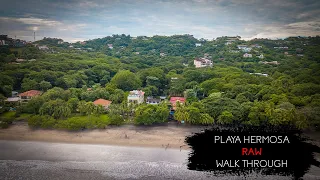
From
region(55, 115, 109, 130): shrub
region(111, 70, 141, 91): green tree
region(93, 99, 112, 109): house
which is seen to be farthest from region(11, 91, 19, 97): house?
region(55, 115, 109, 130): shrub

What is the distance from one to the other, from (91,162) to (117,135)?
351cm

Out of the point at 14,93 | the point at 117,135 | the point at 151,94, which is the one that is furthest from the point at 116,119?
the point at 14,93

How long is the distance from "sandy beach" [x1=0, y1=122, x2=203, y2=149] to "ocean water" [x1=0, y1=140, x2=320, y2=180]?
1.93 feet

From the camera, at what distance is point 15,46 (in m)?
42.8

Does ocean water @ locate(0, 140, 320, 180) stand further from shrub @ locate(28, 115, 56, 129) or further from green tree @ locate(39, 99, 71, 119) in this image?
green tree @ locate(39, 99, 71, 119)

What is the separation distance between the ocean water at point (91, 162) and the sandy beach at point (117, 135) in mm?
589

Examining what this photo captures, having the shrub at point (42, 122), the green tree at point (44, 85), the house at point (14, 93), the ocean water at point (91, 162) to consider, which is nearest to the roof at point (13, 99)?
the house at point (14, 93)

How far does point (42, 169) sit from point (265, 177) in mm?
11325

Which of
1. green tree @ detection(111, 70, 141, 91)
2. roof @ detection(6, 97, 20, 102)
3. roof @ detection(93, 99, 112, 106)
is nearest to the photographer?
roof @ detection(93, 99, 112, 106)

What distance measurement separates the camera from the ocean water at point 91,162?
12531mm

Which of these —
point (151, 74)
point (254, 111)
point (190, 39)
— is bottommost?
point (254, 111)

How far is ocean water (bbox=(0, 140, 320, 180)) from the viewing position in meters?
12.5

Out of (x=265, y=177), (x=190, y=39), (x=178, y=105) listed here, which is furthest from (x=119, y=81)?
(x=190, y=39)

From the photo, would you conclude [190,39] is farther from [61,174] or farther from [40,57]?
[61,174]
